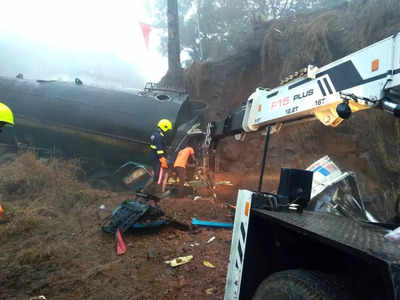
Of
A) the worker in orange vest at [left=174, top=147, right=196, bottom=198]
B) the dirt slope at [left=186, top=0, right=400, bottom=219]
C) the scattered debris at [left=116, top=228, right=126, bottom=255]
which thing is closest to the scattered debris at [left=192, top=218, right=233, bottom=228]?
the scattered debris at [left=116, top=228, right=126, bottom=255]

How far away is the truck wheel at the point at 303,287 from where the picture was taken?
1299mm

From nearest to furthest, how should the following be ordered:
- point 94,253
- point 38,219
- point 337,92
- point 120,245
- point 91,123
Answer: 1. point 337,92
2. point 94,253
3. point 120,245
4. point 38,219
5. point 91,123

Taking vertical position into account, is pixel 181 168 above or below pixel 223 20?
below

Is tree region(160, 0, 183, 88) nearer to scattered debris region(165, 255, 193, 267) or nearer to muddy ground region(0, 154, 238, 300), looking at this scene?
muddy ground region(0, 154, 238, 300)

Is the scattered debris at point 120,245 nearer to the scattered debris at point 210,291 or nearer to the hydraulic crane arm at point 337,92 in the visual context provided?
the scattered debris at point 210,291

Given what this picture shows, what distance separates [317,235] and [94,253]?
3.23 metres

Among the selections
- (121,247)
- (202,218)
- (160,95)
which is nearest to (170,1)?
(160,95)

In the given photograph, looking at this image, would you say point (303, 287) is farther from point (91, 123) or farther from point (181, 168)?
point (91, 123)

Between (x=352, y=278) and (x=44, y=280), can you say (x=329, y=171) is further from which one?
(x=44, y=280)

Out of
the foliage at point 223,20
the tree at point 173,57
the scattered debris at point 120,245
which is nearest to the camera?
the scattered debris at point 120,245

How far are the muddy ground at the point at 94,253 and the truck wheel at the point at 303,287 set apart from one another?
141 cm

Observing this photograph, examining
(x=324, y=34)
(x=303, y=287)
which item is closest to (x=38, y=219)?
(x=303, y=287)

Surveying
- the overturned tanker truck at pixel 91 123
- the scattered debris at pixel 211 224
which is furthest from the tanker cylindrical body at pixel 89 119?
the scattered debris at pixel 211 224

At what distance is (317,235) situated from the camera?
1298mm
